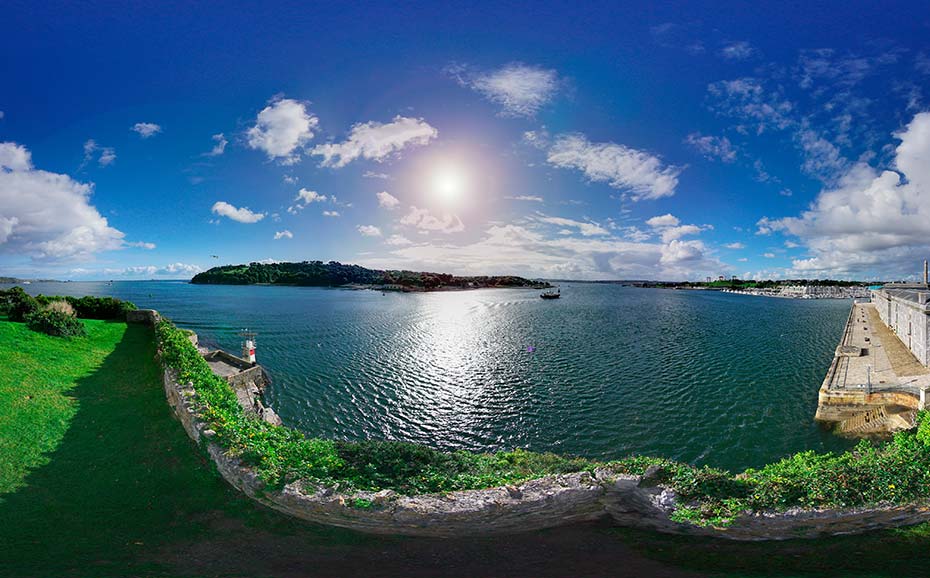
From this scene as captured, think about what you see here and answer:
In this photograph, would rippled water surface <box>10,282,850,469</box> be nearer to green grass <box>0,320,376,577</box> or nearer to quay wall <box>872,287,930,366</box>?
quay wall <box>872,287,930,366</box>

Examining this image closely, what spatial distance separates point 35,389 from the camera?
14133 millimetres

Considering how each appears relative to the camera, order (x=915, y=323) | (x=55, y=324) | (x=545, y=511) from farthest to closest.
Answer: (x=915, y=323), (x=55, y=324), (x=545, y=511)

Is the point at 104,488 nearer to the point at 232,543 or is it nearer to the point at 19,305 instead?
the point at 232,543

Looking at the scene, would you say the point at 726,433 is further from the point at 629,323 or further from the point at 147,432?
the point at 629,323

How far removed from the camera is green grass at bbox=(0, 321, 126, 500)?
1036cm

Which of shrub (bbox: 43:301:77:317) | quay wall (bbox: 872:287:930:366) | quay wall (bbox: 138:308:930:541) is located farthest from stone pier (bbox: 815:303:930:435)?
shrub (bbox: 43:301:77:317)

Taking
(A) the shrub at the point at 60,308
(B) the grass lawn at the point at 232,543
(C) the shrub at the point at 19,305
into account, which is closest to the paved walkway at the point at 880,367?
(B) the grass lawn at the point at 232,543

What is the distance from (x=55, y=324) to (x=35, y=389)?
10051mm

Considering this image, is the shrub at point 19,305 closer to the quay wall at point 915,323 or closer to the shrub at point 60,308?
the shrub at point 60,308

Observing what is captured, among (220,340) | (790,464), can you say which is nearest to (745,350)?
(790,464)

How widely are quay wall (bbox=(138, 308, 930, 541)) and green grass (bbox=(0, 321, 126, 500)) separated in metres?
6.73

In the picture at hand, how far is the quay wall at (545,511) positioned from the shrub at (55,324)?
69.2 feet

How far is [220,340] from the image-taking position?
42.0 meters

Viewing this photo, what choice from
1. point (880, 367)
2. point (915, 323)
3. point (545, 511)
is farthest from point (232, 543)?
point (915, 323)
